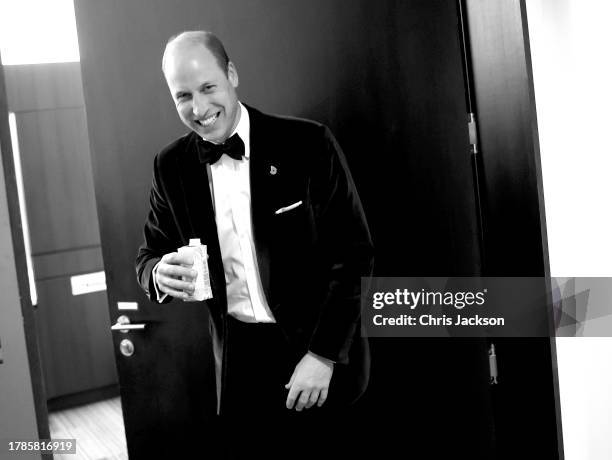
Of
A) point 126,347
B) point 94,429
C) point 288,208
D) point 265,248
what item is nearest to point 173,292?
point 265,248

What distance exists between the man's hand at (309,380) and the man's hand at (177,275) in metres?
0.36

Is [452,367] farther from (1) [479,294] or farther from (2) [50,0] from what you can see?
(2) [50,0]

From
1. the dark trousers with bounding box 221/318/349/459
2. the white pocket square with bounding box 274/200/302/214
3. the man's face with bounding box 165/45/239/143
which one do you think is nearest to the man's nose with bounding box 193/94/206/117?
the man's face with bounding box 165/45/239/143

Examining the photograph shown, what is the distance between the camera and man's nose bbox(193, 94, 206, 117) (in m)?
1.90

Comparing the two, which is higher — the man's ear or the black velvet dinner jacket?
the man's ear

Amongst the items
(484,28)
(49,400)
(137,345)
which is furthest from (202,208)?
(49,400)

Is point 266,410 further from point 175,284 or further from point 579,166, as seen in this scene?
point 579,166

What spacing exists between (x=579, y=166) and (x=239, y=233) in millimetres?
915

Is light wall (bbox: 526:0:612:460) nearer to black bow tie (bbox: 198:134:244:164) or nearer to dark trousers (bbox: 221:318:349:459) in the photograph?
dark trousers (bbox: 221:318:349:459)

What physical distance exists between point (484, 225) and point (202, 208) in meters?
0.78

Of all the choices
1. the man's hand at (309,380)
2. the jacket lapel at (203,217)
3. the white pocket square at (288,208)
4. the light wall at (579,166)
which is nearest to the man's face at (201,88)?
the jacket lapel at (203,217)

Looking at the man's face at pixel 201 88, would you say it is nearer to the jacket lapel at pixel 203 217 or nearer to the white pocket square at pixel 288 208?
the jacket lapel at pixel 203 217

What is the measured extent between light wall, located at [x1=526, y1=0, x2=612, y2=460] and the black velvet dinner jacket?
509mm

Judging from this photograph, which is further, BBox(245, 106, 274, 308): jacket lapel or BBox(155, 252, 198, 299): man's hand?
BBox(245, 106, 274, 308): jacket lapel
